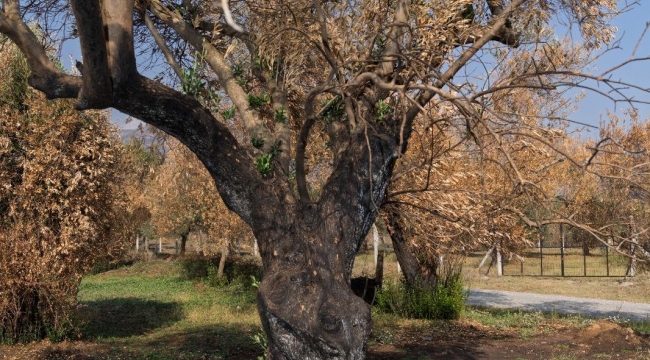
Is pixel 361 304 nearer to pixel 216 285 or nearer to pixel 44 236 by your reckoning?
pixel 44 236

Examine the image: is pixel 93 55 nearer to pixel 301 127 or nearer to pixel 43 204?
pixel 301 127

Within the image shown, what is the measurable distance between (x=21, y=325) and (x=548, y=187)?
17772 millimetres

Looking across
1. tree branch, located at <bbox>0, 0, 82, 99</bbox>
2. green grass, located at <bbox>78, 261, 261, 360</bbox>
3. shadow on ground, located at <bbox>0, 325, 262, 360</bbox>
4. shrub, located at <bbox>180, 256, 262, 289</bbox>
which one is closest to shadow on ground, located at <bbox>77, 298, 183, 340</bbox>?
green grass, located at <bbox>78, 261, 261, 360</bbox>

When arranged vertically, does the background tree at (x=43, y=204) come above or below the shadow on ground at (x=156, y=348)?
above

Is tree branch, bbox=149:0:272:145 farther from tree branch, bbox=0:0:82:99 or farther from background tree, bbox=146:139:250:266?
background tree, bbox=146:139:250:266

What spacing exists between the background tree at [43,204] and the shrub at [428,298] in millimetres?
5868

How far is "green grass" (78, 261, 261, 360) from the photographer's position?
31.5 ft

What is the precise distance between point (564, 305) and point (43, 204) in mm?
14283

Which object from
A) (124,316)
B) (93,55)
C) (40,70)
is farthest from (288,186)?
(124,316)

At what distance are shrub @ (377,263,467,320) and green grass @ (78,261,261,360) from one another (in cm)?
273

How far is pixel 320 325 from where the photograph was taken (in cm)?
557

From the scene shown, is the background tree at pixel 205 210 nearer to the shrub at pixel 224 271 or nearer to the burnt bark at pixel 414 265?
the shrub at pixel 224 271

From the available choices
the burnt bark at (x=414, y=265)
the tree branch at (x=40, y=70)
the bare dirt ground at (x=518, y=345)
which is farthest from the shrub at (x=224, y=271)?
the tree branch at (x=40, y=70)

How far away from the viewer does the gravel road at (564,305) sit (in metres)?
16.6
